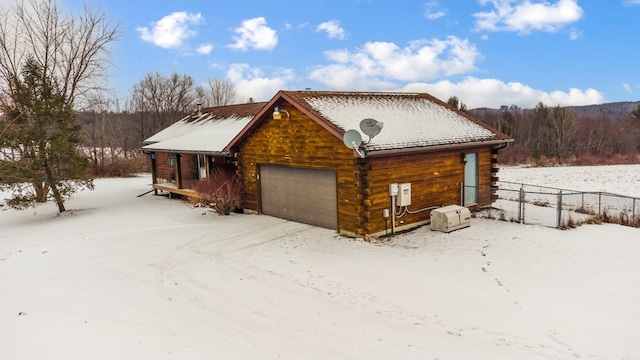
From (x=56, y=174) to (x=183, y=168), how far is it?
5.96 m

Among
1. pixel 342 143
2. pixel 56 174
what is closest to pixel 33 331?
pixel 342 143

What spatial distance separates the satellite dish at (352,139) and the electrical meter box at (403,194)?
7.30 feet

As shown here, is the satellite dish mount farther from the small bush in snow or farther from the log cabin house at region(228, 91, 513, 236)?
the small bush in snow

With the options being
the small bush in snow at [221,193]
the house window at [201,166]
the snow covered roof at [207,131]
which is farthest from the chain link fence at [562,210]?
the house window at [201,166]

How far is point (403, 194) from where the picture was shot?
12.3 metres

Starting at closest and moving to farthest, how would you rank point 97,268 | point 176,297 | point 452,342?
1. point 452,342
2. point 176,297
3. point 97,268

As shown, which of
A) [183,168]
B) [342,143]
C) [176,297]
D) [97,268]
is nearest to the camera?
[176,297]

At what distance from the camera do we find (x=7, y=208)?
2023cm

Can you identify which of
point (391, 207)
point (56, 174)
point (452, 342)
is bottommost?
point (452, 342)

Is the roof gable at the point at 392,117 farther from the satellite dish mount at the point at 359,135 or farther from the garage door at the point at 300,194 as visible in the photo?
the garage door at the point at 300,194

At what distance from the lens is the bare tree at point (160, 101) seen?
2008 inches

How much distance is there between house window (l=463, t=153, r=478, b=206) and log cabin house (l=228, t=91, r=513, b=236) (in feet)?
0.12

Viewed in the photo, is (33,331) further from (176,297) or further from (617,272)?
(617,272)

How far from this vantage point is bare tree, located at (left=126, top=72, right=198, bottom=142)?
51.0 m
